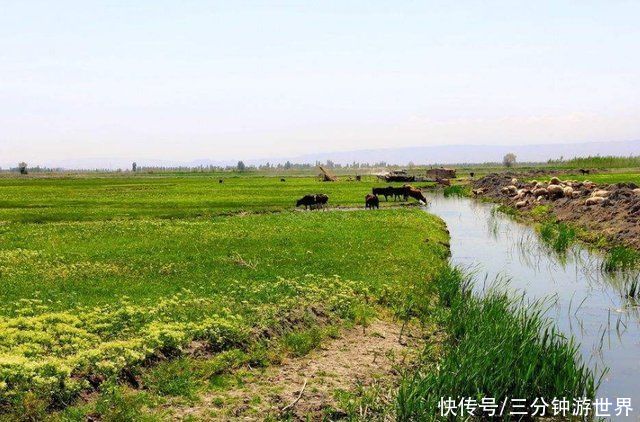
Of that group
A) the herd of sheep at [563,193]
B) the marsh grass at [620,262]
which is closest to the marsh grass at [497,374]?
the marsh grass at [620,262]

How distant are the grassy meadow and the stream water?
1.07 meters

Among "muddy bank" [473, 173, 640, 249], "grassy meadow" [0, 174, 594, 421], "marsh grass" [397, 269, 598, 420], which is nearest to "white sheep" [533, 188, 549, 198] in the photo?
"muddy bank" [473, 173, 640, 249]

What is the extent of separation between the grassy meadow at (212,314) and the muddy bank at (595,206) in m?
9.17

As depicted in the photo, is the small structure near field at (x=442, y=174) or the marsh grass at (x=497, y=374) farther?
the small structure near field at (x=442, y=174)

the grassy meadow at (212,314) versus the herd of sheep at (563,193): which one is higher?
the herd of sheep at (563,193)

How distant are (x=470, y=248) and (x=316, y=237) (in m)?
8.24

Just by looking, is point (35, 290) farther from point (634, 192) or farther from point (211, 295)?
point (634, 192)

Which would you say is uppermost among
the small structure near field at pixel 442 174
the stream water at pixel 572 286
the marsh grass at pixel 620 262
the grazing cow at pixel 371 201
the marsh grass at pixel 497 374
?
the small structure near field at pixel 442 174

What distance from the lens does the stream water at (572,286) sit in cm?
1385

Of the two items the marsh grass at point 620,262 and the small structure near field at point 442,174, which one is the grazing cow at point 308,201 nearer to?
the marsh grass at point 620,262

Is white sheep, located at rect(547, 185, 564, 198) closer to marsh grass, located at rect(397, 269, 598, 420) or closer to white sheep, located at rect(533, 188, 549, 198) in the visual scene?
white sheep, located at rect(533, 188, 549, 198)

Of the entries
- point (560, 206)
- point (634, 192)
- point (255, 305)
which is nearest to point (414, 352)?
point (255, 305)

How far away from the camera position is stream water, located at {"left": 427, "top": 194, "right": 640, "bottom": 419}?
13.8m

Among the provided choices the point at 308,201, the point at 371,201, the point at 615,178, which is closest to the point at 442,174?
the point at 615,178
